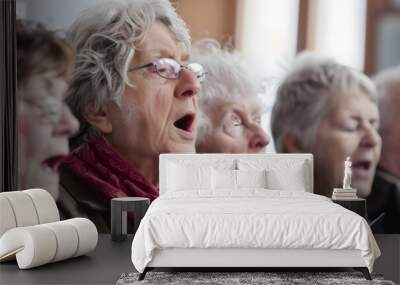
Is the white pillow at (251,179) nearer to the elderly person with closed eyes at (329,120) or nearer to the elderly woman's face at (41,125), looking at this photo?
the elderly person with closed eyes at (329,120)

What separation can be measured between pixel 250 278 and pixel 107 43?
3436 mm

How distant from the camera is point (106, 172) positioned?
7.03 m

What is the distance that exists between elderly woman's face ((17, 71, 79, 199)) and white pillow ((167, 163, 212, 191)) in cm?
131

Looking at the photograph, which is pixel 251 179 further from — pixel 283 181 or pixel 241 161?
pixel 241 161

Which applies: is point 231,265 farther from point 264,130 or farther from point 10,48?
point 10,48

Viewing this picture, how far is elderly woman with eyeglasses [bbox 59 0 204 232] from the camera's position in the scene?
7.02m

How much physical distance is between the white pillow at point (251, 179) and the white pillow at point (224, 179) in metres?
0.05

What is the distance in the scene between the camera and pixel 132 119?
7.04 metres

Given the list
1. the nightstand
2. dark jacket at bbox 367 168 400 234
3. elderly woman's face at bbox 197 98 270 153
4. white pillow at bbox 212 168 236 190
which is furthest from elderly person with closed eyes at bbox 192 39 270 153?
dark jacket at bbox 367 168 400 234

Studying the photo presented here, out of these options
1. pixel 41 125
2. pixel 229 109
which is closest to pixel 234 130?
pixel 229 109

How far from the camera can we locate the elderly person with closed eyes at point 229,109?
7062 mm

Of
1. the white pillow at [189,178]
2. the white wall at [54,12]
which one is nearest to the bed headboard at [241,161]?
the white pillow at [189,178]

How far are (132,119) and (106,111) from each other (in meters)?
0.30

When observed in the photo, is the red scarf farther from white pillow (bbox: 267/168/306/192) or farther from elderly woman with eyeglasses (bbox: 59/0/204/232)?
white pillow (bbox: 267/168/306/192)
